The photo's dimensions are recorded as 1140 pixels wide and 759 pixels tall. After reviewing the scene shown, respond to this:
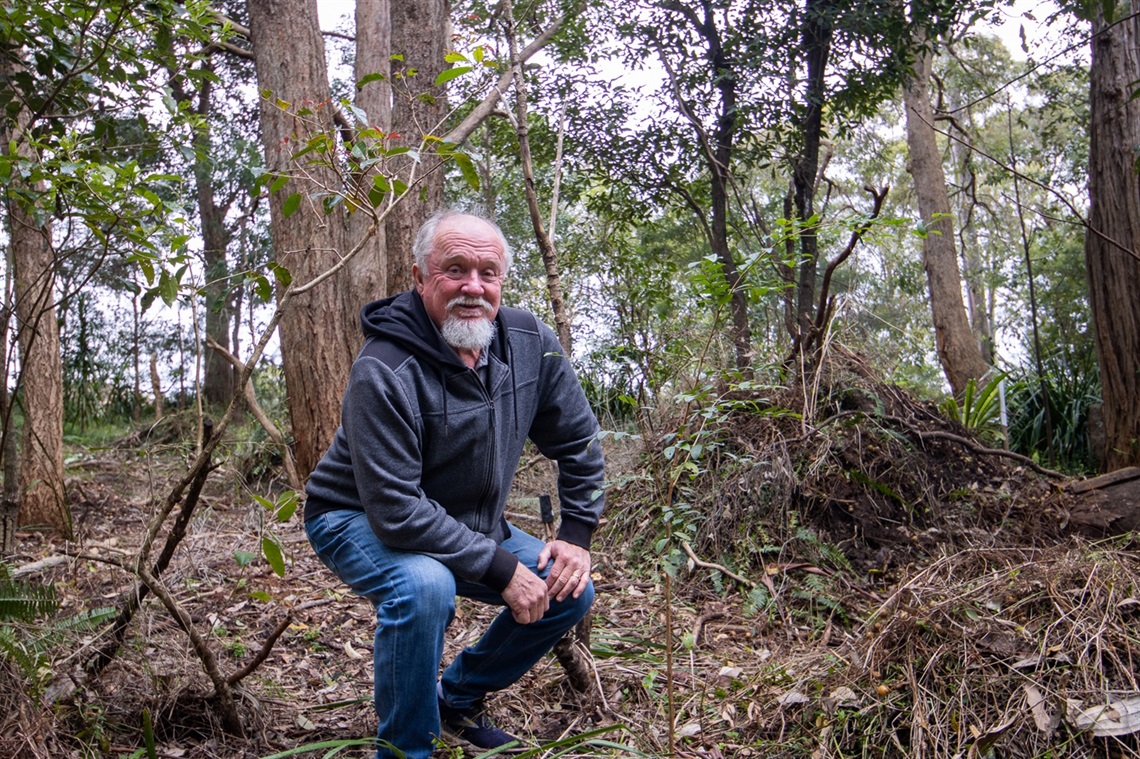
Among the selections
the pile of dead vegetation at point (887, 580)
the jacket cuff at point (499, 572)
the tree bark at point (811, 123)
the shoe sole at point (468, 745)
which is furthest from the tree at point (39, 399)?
the tree bark at point (811, 123)

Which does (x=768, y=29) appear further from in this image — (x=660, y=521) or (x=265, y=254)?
(x=265, y=254)

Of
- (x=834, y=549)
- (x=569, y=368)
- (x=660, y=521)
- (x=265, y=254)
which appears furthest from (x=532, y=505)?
(x=265, y=254)

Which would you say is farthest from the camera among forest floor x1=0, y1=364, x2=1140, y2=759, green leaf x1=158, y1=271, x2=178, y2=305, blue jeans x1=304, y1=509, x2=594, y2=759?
green leaf x1=158, y1=271, x2=178, y2=305

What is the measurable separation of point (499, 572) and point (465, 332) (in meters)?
0.68

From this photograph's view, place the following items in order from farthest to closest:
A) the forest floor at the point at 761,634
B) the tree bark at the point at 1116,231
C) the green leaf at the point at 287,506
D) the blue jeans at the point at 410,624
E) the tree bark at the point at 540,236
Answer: the tree bark at the point at 1116,231, the tree bark at the point at 540,236, the forest floor at the point at 761,634, the blue jeans at the point at 410,624, the green leaf at the point at 287,506

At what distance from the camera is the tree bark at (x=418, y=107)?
6.34m

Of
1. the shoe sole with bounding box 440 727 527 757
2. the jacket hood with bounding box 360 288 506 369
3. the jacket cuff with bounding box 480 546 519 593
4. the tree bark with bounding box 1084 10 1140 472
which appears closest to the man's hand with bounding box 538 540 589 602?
the jacket cuff with bounding box 480 546 519 593

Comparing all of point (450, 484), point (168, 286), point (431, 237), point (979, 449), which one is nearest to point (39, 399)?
point (168, 286)

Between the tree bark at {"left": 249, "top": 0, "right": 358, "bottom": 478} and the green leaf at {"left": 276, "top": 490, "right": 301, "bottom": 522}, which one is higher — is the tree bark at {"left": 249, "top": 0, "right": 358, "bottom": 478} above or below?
above

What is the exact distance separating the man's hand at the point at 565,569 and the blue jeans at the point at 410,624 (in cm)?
4

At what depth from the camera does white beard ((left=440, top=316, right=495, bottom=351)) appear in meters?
2.69

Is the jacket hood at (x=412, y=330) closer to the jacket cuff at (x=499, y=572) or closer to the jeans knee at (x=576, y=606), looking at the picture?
the jacket cuff at (x=499, y=572)

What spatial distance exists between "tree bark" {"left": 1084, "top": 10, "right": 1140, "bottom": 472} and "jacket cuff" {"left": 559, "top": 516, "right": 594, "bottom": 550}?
4285mm

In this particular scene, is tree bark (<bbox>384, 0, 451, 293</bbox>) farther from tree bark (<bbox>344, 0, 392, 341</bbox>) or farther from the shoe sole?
the shoe sole
